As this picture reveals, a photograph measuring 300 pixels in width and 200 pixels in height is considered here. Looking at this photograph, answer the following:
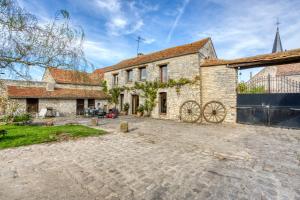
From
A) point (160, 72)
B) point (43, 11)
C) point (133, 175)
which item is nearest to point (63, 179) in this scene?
point (133, 175)

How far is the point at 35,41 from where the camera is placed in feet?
15.0

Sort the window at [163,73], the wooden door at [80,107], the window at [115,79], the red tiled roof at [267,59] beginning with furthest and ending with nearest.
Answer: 1. the window at [115,79]
2. the wooden door at [80,107]
3. the window at [163,73]
4. the red tiled roof at [267,59]

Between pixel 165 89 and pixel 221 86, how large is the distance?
419 cm

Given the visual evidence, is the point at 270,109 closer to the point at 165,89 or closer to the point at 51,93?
the point at 165,89

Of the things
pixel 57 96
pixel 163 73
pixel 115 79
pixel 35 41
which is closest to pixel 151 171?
pixel 35 41

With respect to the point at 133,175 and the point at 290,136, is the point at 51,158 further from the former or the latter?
the point at 290,136

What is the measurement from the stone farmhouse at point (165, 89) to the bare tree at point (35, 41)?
0.85 m

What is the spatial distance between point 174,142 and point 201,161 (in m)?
1.95

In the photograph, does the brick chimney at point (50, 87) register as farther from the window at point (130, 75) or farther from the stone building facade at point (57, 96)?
the window at point (130, 75)

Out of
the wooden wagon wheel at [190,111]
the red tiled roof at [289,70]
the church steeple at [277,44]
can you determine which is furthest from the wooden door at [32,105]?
the church steeple at [277,44]

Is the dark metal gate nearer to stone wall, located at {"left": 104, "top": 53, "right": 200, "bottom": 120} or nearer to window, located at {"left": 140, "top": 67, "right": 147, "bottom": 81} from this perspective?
stone wall, located at {"left": 104, "top": 53, "right": 200, "bottom": 120}

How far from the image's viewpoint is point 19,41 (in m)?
4.43

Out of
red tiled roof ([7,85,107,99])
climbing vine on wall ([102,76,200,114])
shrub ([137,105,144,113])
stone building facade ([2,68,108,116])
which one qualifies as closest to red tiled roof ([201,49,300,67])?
climbing vine on wall ([102,76,200,114])

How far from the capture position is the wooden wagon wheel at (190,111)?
1154cm
